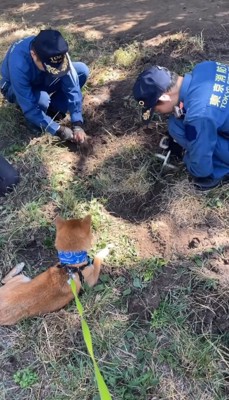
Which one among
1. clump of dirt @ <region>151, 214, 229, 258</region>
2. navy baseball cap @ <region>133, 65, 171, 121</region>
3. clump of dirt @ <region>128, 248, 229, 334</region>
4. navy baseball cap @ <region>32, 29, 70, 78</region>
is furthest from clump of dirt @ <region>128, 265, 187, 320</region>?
navy baseball cap @ <region>32, 29, 70, 78</region>

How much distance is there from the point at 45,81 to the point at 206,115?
1.66m

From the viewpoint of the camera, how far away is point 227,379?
281 centimetres

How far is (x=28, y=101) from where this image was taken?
4.17 meters

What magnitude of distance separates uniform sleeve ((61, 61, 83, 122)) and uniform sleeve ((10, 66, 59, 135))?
0.24 meters

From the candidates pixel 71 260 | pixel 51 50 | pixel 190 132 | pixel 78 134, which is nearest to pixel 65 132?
pixel 78 134

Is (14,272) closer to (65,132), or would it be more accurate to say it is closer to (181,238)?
(181,238)

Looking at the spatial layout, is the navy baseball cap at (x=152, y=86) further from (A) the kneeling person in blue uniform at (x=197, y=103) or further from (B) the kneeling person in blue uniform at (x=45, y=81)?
(B) the kneeling person in blue uniform at (x=45, y=81)

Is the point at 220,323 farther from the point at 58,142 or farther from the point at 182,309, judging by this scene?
the point at 58,142

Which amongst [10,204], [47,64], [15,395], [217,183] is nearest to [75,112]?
[47,64]

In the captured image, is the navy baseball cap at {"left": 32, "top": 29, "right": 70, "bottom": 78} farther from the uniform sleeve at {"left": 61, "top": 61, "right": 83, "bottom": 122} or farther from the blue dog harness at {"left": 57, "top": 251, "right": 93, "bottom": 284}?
the blue dog harness at {"left": 57, "top": 251, "right": 93, "bottom": 284}

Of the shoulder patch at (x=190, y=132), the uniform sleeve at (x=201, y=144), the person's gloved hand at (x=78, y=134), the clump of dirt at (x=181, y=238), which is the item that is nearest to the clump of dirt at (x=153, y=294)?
the clump of dirt at (x=181, y=238)

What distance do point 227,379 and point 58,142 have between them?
269 centimetres

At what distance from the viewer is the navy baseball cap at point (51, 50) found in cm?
375

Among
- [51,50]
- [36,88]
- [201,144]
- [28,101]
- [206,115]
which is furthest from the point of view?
[36,88]
